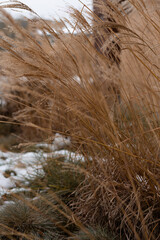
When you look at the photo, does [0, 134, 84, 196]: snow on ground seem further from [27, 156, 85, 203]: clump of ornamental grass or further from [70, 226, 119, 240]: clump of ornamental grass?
[70, 226, 119, 240]: clump of ornamental grass

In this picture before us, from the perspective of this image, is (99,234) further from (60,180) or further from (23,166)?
(23,166)

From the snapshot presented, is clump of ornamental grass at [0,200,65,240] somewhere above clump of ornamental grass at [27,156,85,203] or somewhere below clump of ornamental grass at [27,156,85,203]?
above

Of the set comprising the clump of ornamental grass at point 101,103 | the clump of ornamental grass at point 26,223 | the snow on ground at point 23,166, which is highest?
the clump of ornamental grass at point 101,103

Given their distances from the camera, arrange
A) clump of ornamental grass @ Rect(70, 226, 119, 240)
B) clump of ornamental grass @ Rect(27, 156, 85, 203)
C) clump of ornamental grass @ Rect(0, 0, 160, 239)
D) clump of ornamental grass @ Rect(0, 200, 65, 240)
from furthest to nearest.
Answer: clump of ornamental grass @ Rect(27, 156, 85, 203)
clump of ornamental grass @ Rect(0, 200, 65, 240)
clump of ornamental grass @ Rect(70, 226, 119, 240)
clump of ornamental grass @ Rect(0, 0, 160, 239)

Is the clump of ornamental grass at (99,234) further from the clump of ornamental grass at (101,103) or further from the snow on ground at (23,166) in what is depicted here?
the snow on ground at (23,166)

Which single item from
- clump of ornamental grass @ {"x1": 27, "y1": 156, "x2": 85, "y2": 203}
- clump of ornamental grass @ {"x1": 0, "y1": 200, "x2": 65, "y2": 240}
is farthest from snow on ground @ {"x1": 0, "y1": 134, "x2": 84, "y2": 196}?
clump of ornamental grass @ {"x1": 0, "y1": 200, "x2": 65, "y2": 240}


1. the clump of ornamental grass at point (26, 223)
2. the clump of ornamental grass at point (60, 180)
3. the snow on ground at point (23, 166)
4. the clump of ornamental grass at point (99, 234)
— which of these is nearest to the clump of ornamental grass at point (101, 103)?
the clump of ornamental grass at point (99, 234)

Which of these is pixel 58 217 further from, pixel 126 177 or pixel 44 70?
pixel 44 70

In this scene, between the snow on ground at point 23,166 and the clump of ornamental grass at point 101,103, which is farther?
the snow on ground at point 23,166

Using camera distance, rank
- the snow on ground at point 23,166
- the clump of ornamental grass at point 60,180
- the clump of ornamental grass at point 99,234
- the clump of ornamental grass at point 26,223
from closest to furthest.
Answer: the clump of ornamental grass at point 99,234 → the clump of ornamental grass at point 26,223 → the clump of ornamental grass at point 60,180 → the snow on ground at point 23,166

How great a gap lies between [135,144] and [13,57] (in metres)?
0.75

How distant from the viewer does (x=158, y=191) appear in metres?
1.22

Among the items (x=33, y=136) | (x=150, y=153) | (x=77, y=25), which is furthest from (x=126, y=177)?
(x=33, y=136)

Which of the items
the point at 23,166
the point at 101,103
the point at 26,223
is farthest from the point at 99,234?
the point at 23,166
